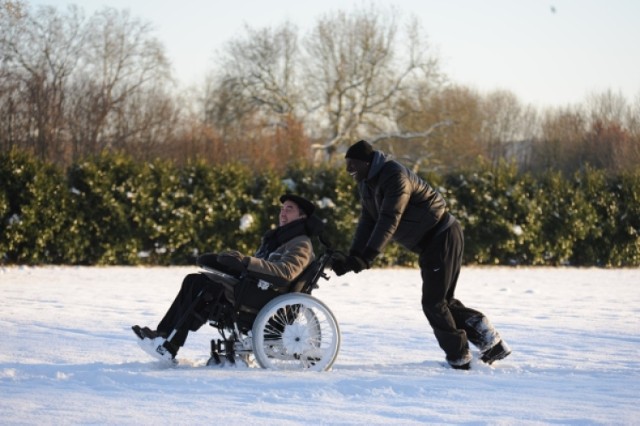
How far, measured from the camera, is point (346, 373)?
5.77m

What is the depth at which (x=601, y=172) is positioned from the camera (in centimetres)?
1997

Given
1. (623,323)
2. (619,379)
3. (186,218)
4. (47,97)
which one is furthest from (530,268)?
(47,97)

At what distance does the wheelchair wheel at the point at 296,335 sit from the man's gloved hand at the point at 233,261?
292 mm

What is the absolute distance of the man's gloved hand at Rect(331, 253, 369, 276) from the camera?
5828 millimetres

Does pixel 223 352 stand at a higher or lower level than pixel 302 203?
lower

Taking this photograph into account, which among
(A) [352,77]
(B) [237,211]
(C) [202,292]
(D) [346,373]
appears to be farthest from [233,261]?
(A) [352,77]

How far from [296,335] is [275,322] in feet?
0.51

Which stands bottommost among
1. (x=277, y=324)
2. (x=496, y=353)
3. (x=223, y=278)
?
(x=496, y=353)

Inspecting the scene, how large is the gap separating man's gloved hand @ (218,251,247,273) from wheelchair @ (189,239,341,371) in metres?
0.10

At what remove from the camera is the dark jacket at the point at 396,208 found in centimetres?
597

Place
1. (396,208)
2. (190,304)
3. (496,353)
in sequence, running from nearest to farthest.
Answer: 1. (190,304)
2. (396,208)
3. (496,353)

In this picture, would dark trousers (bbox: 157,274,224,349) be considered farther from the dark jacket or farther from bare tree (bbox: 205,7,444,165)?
bare tree (bbox: 205,7,444,165)

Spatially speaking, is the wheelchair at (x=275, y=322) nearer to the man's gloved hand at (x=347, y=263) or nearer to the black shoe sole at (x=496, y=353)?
the man's gloved hand at (x=347, y=263)

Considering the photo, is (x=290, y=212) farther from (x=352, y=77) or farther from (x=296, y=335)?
(x=352, y=77)
